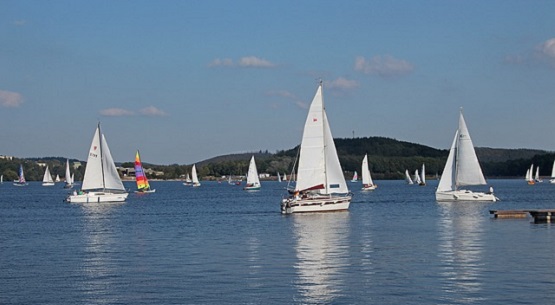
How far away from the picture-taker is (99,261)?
37.5m

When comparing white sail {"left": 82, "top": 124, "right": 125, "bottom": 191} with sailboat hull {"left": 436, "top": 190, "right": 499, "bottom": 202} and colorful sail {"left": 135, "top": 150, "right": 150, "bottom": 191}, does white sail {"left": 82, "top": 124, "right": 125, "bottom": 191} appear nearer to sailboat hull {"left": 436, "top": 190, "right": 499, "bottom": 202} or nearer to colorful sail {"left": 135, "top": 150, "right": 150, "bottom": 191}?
sailboat hull {"left": 436, "top": 190, "right": 499, "bottom": 202}

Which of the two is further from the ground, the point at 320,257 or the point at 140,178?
the point at 140,178

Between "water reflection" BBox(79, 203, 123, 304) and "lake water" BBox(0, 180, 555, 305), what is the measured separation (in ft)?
0.17

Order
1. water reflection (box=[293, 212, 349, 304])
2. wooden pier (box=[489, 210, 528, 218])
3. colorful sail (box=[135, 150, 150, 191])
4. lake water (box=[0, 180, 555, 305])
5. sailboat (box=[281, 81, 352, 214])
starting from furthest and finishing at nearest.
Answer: colorful sail (box=[135, 150, 150, 191]) → sailboat (box=[281, 81, 352, 214]) → wooden pier (box=[489, 210, 528, 218]) → water reflection (box=[293, 212, 349, 304]) → lake water (box=[0, 180, 555, 305])

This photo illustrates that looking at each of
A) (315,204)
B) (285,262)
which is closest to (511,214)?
(315,204)

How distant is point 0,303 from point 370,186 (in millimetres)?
125214

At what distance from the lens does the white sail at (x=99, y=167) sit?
87.2 m

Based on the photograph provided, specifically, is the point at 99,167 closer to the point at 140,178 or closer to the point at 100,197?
the point at 100,197

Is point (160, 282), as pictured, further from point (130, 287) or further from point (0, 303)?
point (0, 303)

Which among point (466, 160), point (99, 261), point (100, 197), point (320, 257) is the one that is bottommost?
point (99, 261)

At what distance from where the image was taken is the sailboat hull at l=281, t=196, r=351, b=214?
64.2 metres

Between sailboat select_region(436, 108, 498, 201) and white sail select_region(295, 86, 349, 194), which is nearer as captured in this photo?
white sail select_region(295, 86, 349, 194)

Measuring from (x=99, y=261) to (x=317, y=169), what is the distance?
29740 millimetres

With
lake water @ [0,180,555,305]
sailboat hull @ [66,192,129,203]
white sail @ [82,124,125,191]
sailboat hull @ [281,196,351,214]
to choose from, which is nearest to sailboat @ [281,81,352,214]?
sailboat hull @ [281,196,351,214]
